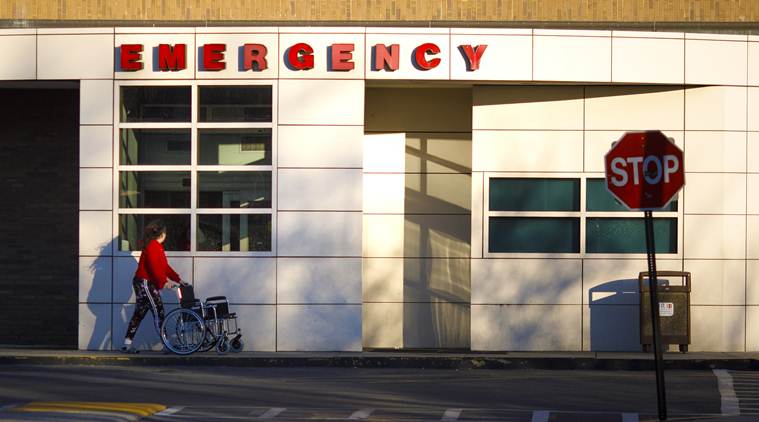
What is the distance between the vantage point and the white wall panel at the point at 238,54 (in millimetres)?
17531

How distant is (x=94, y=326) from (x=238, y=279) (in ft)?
7.54

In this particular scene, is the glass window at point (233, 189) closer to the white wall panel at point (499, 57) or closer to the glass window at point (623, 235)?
the white wall panel at point (499, 57)

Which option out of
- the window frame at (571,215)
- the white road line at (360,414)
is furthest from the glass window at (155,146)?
the white road line at (360,414)

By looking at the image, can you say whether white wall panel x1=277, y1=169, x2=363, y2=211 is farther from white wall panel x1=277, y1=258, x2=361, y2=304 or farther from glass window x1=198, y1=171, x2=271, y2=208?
white wall panel x1=277, y1=258, x2=361, y2=304

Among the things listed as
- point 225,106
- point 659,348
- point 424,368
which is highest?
point 225,106

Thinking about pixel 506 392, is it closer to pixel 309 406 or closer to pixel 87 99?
pixel 309 406

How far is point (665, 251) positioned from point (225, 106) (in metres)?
7.08

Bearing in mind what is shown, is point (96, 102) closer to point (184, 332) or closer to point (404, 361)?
point (184, 332)

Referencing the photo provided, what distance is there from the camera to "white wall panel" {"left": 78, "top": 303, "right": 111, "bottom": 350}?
17625 mm

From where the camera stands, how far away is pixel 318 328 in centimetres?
1753

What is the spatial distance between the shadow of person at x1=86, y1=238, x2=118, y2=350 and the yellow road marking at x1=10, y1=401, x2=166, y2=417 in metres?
5.45

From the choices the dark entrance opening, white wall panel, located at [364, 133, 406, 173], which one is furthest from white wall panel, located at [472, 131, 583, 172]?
the dark entrance opening

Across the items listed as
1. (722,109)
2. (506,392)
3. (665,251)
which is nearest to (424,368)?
(506,392)

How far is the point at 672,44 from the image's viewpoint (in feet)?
57.5
